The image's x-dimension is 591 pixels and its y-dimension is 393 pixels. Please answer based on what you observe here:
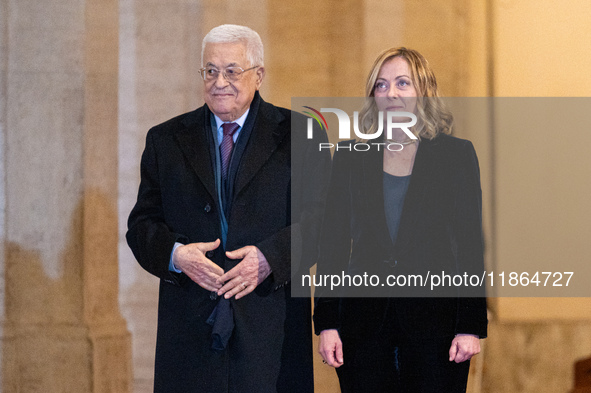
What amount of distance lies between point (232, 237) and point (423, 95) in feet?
3.15

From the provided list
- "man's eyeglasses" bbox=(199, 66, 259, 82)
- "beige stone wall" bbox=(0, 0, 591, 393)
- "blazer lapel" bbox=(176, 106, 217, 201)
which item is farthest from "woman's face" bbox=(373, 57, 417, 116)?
"beige stone wall" bbox=(0, 0, 591, 393)

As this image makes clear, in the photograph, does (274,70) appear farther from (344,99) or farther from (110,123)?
(110,123)

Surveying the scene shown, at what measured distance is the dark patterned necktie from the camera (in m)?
2.91

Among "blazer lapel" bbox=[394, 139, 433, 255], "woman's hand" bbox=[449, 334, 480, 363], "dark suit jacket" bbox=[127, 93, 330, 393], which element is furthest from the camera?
"dark suit jacket" bbox=[127, 93, 330, 393]

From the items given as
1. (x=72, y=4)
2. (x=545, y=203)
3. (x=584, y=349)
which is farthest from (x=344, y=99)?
(x=584, y=349)

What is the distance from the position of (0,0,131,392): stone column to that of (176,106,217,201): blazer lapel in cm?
232

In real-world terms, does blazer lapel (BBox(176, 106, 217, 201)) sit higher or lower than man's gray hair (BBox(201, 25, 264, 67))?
lower

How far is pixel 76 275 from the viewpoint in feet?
16.5

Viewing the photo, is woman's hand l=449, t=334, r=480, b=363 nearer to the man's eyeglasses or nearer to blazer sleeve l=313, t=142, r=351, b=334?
blazer sleeve l=313, t=142, r=351, b=334

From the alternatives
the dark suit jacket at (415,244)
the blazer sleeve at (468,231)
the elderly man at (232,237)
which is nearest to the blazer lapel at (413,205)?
the dark suit jacket at (415,244)

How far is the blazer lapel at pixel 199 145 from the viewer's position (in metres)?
2.87

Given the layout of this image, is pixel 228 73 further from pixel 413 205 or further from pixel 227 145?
pixel 413 205

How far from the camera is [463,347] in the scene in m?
2.56

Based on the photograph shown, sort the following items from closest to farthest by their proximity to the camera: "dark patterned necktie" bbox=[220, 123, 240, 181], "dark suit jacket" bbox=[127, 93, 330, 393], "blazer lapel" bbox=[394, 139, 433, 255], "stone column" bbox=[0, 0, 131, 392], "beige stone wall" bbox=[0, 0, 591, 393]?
"blazer lapel" bbox=[394, 139, 433, 255] → "dark suit jacket" bbox=[127, 93, 330, 393] → "dark patterned necktie" bbox=[220, 123, 240, 181] → "beige stone wall" bbox=[0, 0, 591, 393] → "stone column" bbox=[0, 0, 131, 392]
